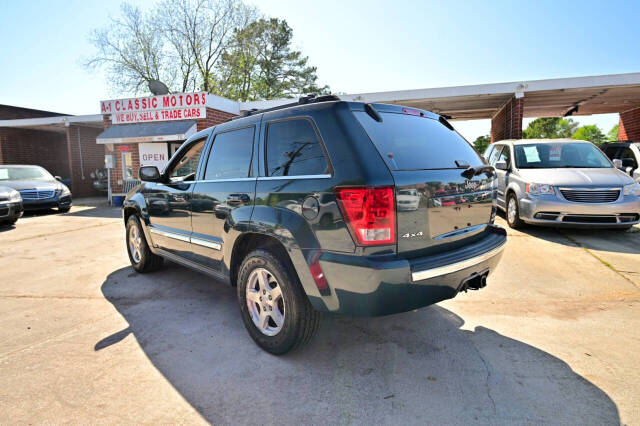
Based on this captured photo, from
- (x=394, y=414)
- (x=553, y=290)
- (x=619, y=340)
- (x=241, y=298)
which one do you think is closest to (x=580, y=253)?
(x=553, y=290)

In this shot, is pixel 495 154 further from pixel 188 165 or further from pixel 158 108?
pixel 158 108

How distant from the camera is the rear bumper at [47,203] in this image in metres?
10.8

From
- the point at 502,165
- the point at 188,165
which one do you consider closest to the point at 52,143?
the point at 188,165

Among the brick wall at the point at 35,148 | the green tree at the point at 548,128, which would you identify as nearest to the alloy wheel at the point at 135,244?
the brick wall at the point at 35,148

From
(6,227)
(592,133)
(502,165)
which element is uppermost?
(592,133)

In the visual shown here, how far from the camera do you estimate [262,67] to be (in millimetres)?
33094

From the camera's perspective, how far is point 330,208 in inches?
84.7

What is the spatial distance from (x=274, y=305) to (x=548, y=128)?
53390 mm

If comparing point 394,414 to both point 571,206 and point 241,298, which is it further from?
point 571,206

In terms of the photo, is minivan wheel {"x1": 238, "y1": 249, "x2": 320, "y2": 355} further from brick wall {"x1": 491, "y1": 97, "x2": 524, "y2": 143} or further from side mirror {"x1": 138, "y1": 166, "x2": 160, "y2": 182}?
brick wall {"x1": 491, "y1": 97, "x2": 524, "y2": 143}

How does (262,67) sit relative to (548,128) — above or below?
above

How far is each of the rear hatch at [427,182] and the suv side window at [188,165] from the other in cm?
199

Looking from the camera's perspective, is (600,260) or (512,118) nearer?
(600,260)

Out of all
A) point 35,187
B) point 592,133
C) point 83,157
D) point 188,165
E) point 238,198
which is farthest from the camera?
point 592,133
